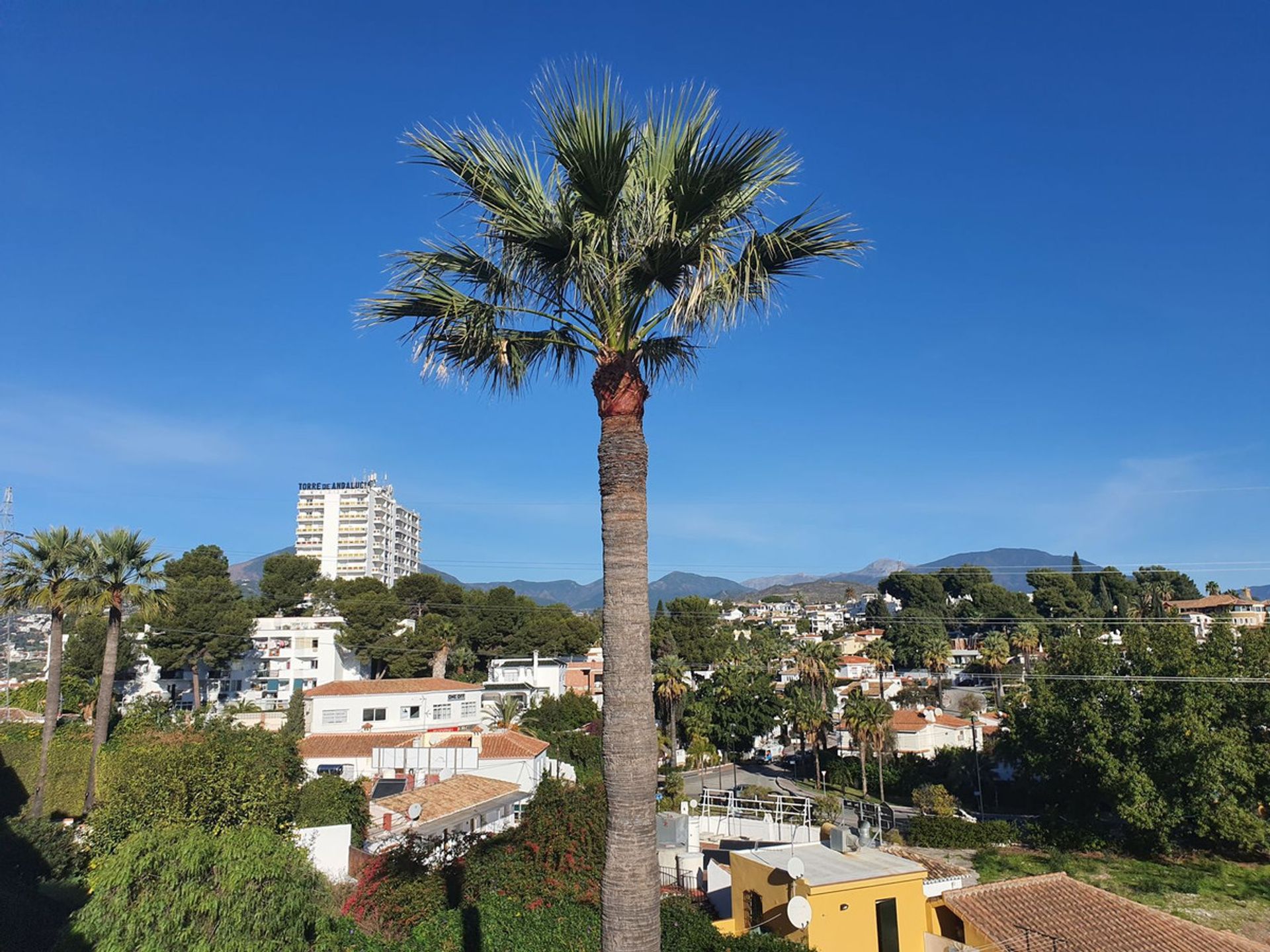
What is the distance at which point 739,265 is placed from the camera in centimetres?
645

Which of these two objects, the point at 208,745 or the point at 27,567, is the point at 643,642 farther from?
the point at 27,567

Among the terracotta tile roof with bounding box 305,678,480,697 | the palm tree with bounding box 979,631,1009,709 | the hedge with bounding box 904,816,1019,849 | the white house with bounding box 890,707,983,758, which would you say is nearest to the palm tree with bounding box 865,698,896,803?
the hedge with bounding box 904,816,1019,849

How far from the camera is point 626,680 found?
225 inches

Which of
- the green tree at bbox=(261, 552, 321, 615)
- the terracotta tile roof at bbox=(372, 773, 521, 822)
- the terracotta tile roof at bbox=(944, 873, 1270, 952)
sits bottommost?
the terracotta tile roof at bbox=(944, 873, 1270, 952)

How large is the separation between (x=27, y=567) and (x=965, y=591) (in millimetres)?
136337

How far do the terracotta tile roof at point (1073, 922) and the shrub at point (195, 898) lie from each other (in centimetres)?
1220

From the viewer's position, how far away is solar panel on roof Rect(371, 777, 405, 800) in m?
32.2

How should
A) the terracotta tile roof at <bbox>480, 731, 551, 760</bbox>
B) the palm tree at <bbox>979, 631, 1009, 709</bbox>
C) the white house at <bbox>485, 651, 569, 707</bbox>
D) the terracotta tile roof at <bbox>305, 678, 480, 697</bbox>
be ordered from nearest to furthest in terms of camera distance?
the terracotta tile roof at <bbox>480, 731, 551, 760</bbox>
the terracotta tile roof at <bbox>305, 678, 480, 697</bbox>
the white house at <bbox>485, 651, 569, 707</bbox>
the palm tree at <bbox>979, 631, 1009, 709</bbox>

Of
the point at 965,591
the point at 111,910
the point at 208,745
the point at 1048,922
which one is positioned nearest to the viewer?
the point at 111,910

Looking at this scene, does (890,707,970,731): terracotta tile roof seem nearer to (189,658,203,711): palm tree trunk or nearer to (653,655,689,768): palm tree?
(653,655,689,768): palm tree

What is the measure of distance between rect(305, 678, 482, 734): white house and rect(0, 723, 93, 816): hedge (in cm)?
1279

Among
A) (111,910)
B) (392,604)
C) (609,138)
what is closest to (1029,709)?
(111,910)

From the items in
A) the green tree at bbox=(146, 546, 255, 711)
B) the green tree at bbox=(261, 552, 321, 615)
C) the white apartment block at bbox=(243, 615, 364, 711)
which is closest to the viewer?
the green tree at bbox=(146, 546, 255, 711)

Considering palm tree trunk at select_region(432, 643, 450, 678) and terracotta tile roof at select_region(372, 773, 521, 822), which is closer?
terracotta tile roof at select_region(372, 773, 521, 822)
